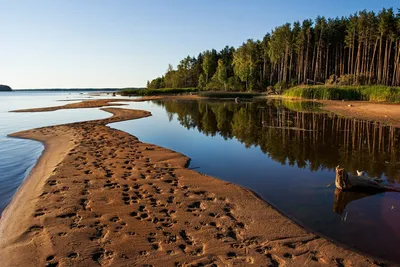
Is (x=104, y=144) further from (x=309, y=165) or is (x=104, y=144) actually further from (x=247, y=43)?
(x=247, y=43)

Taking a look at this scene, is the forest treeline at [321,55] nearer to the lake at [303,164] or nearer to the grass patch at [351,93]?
the grass patch at [351,93]

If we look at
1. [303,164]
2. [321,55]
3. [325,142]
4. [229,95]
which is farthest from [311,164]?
[321,55]

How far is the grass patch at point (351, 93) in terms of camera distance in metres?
40.7

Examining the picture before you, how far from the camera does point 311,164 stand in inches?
544

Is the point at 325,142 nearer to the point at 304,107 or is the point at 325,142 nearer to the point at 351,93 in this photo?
the point at 304,107

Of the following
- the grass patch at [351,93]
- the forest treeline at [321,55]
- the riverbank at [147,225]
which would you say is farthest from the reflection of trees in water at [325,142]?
the forest treeline at [321,55]

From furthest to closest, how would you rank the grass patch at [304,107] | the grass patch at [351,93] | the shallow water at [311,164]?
the grass patch at [351,93], the grass patch at [304,107], the shallow water at [311,164]

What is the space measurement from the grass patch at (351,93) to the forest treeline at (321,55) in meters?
6.63

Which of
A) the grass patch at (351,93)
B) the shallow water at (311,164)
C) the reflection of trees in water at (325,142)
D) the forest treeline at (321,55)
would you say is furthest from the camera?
the forest treeline at (321,55)

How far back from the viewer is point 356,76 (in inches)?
2359

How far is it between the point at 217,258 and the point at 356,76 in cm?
6325

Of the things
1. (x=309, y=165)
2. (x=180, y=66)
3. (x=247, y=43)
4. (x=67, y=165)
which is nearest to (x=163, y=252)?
(x=67, y=165)

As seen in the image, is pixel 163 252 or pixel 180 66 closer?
pixel 163 252

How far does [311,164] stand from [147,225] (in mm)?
9107
